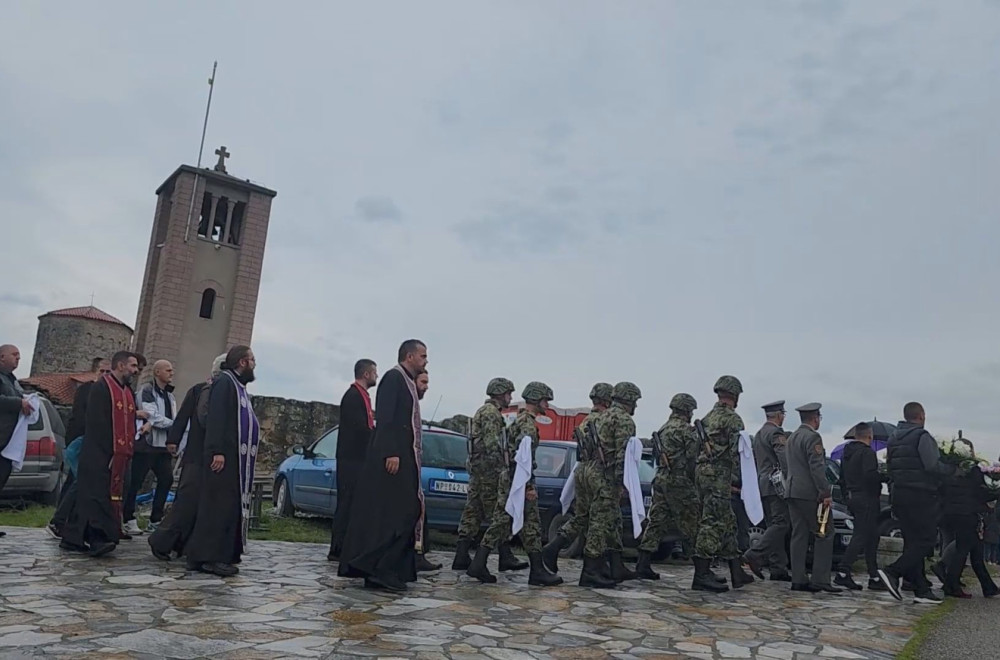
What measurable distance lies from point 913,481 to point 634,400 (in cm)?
277

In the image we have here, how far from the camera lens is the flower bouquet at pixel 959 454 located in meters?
8.29

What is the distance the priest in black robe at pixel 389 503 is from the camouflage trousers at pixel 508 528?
88cm

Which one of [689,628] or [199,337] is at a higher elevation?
[199,337]

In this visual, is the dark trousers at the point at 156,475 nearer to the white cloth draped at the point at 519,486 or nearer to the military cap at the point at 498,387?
the military cap at the point at 498,387

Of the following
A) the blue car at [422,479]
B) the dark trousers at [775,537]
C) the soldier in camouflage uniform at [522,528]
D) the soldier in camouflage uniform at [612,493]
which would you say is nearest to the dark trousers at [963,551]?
the dark trousers at [775,537]

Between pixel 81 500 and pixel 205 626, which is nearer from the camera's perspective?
pixel 205 626

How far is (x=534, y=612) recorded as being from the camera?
591 cm

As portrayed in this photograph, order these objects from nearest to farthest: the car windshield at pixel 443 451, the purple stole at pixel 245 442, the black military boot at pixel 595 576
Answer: the purple stole at pixel 245 442, the black military boot at pixel 595 576, the car windshield at pixel 443 451

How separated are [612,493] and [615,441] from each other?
456 mm

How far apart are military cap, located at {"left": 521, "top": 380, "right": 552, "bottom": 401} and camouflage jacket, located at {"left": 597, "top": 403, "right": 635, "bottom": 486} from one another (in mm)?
614

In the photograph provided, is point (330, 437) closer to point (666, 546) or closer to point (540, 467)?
point (540, 467)

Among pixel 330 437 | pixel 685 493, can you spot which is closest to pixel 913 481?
pixel 685 493

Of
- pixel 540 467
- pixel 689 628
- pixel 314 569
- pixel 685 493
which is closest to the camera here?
pixel 689 628

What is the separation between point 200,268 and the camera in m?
36.6
